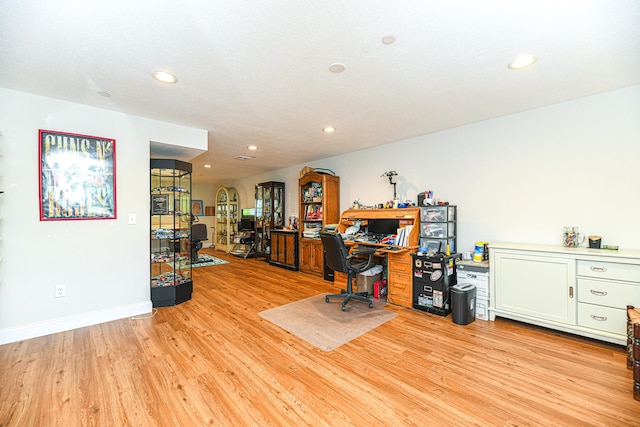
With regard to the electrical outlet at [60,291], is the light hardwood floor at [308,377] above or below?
below

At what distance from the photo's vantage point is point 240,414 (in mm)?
1720

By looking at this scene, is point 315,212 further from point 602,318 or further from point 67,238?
point 602,318

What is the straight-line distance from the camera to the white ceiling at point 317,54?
1.63 meters

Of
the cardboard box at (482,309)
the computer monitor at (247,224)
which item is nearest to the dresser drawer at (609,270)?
the cardboard box at (482,309)

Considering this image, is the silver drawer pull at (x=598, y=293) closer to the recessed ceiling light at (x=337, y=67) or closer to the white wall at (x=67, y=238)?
the recessed ceiling light at (x=337, y=67)

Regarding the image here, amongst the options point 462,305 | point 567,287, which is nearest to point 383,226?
point 462,305

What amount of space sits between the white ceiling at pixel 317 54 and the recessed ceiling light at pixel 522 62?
0.18ft

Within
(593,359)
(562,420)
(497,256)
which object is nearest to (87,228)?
(562,420)

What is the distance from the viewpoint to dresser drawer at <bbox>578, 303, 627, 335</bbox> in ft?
7.93

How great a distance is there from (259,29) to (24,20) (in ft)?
4.76

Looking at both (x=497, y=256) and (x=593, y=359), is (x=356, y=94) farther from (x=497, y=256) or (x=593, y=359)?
(x=593, y=359)

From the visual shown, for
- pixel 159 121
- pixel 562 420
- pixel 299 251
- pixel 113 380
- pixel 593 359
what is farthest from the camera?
pixel 299 251

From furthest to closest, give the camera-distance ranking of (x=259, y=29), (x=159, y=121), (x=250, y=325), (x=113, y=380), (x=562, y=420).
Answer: (x=159, y=121) < (x=250, y=325) < (x=113, y=380) < (x=259, y=29) < (x=562, y=420)

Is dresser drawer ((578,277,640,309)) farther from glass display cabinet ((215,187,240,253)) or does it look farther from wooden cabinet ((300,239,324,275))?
glass display cabinet ((215,187,240,253))
